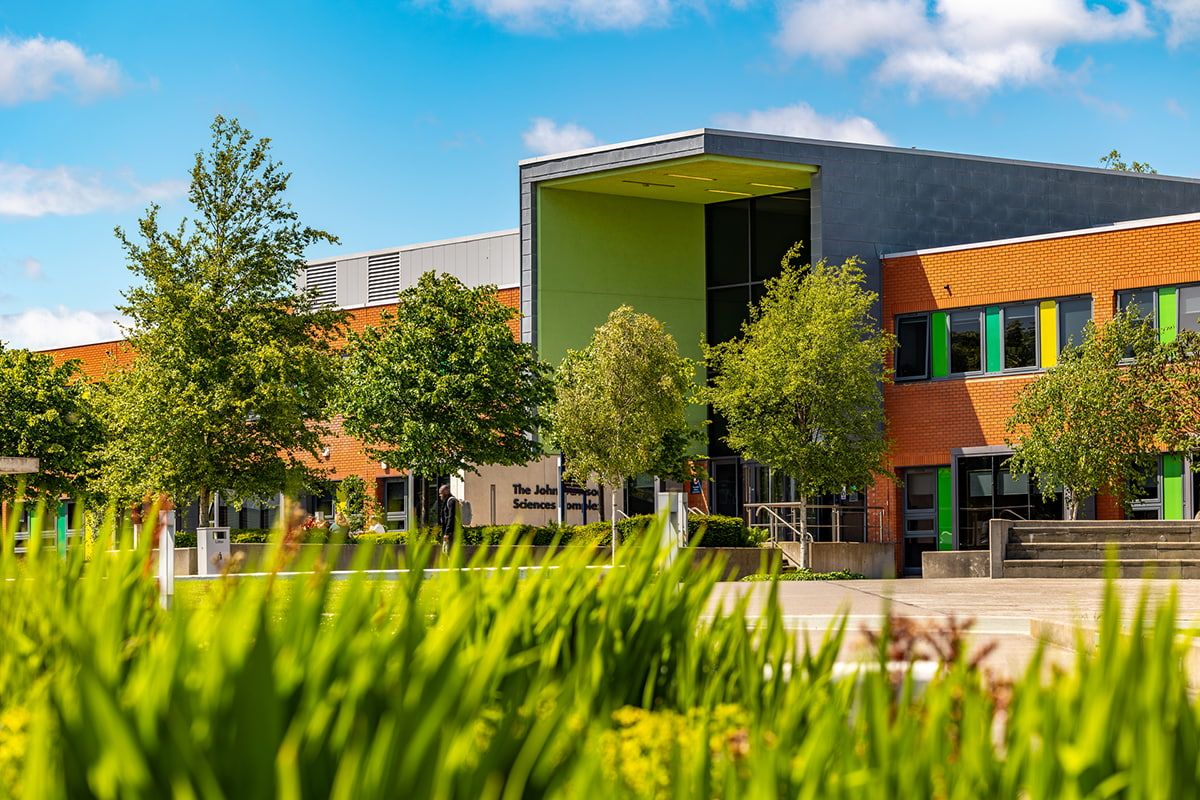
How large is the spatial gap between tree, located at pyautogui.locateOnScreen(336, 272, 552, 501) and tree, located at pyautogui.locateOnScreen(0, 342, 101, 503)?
30.2ft

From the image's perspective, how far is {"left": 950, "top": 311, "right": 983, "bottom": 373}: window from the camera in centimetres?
3688

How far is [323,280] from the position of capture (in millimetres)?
58906

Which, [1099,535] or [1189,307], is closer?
[1099,535]

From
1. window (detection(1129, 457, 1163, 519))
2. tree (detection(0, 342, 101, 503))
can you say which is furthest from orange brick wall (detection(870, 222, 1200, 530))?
tree (detection(0, 342, 101, 503))

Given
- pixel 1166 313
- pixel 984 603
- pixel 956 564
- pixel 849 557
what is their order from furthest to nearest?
1. pixel 1166 313
2. pixel 849 557
3. pixel 956 564
4. pixel 984 603

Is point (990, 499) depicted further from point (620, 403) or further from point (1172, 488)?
point (620, 403)

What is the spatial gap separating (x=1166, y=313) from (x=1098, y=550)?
940 cm

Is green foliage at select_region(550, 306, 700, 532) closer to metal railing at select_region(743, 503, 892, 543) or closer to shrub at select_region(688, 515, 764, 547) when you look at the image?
metal railing at select_region(743, 503, 892, 543)

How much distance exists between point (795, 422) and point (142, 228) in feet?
46.4

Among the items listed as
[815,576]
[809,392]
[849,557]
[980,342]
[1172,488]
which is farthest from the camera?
[980,342]

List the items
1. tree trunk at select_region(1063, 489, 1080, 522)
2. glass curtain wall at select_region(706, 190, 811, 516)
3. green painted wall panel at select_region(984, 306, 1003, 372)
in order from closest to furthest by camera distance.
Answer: tree trunk at select_region(1063, 489, 1080, 522), green painted wall panel at select_region(984, 306, 1003, 372), glass curtain wall at select_region(706, 190, 811, 516)

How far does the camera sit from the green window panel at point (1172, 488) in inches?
1342

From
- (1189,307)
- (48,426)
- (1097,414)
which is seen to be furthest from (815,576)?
(48,426)

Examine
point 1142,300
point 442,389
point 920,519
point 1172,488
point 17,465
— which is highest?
point 1142,300
